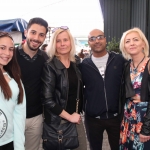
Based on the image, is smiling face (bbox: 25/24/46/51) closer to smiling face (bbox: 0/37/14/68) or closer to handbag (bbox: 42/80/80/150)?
smiling face (bbox: 0/37/14/68)

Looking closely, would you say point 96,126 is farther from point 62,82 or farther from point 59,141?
point 62,82

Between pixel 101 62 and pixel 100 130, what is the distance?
33.7 inches

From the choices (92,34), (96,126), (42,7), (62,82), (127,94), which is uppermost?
(42,7)

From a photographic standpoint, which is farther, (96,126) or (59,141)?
(96,126)

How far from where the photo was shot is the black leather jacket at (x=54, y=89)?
6.88 feet

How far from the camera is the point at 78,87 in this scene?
2217 millimetres

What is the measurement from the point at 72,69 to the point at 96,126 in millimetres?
811

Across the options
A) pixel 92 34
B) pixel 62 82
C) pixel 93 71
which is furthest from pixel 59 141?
pixel 92 34

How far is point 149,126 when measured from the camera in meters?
2.06

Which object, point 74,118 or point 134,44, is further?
point 134,44

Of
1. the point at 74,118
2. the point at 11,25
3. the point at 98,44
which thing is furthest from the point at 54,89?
the point at 11,25

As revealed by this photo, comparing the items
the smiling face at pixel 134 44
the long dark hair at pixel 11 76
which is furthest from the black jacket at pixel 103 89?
the long dark hair at pixel 11 76

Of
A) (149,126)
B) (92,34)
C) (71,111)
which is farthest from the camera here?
(92,34)

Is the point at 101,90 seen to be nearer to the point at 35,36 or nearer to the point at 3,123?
the point at 35,36
